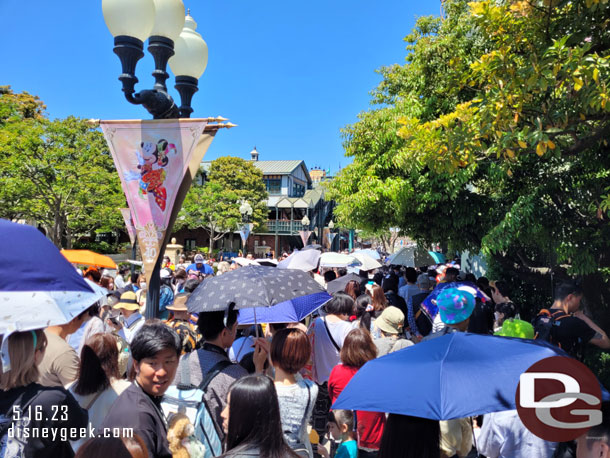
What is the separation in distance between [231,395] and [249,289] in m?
1.50

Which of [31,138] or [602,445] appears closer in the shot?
[602,445]

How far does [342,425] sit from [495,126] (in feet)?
10.7

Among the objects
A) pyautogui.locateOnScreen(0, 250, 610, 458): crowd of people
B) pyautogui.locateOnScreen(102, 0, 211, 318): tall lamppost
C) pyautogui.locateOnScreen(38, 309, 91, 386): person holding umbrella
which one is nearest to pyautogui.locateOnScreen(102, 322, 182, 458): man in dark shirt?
pyautogui.locateOnScreen(0, 250, 610, 458): crowd of people

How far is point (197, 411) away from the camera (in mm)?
2578

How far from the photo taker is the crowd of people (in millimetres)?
2043

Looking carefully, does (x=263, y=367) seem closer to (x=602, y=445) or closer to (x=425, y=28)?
(x=602, y=445)

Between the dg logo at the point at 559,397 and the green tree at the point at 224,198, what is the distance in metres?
35.7

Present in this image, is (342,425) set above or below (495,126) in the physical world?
below

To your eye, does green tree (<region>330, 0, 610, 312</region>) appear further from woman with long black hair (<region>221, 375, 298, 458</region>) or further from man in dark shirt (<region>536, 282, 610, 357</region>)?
woman with long black hair (<region>221, 375, 298, 458</region>)

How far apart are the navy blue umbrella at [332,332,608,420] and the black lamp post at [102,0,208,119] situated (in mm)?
3259

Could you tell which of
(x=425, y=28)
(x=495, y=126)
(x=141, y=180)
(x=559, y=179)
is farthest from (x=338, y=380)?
(x=425, y=28)

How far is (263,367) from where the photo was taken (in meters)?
3.77

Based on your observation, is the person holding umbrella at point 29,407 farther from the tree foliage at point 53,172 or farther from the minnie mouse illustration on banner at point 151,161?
the tree foliage at point 53,172

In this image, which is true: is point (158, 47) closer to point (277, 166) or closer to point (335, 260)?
point (335, 260)
